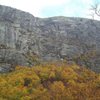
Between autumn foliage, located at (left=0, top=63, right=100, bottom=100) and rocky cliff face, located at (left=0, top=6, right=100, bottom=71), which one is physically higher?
rocky cliff face, located at (left=0, top=6, right=100, bottom=71)

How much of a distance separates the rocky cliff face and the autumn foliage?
3790 mm

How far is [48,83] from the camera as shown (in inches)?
1323

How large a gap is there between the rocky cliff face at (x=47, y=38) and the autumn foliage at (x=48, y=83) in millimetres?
3790

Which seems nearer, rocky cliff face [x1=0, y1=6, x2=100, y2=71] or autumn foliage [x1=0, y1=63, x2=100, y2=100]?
autumn foliage [x1=0, y1=63, x2=100, y2=100]

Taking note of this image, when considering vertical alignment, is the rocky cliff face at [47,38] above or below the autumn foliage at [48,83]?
above

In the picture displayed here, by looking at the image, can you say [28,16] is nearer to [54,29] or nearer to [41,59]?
[54,29]

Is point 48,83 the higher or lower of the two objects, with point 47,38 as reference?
lower

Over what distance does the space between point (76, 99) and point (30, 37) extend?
20.7 meters

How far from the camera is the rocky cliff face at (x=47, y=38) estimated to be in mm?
42094

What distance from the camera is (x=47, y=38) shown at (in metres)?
45.9

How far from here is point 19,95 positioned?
29922 millimetres

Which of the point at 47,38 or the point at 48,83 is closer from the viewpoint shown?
the point at 48,83

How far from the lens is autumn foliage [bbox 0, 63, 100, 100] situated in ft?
85.3

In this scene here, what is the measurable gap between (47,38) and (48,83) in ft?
42.6
